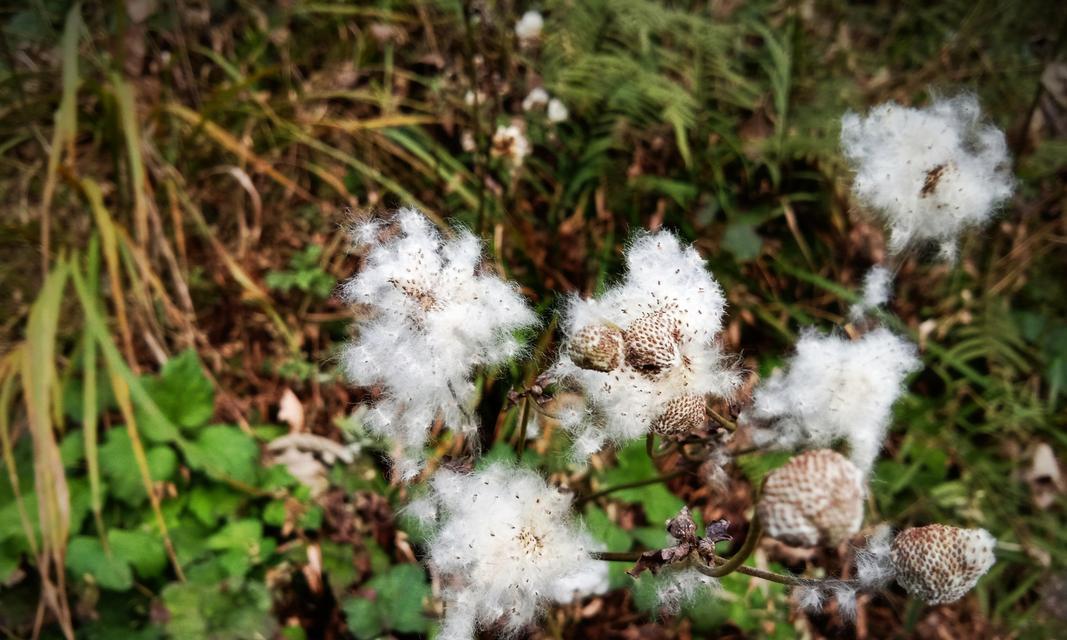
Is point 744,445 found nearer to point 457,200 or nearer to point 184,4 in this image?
point 457,200

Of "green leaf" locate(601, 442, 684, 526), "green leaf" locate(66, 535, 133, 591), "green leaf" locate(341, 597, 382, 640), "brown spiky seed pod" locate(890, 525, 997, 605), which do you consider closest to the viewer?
"brown spiky seed pod" locate(890, 525, 997, 605)

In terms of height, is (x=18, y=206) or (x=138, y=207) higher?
(x=138, y=207)

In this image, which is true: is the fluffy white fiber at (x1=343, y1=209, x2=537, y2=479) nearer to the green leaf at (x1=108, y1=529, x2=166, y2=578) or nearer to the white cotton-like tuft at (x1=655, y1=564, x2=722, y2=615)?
the white cotton-like tuft at (x1=655, y1=564, x2=722, y2=615)

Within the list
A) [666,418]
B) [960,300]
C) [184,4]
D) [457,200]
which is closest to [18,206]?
[184,4]

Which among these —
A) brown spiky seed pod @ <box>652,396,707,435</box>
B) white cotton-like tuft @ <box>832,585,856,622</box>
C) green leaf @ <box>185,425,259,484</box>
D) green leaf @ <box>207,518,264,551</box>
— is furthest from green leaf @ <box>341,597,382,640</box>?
white cotton-like tuft @ <box>832,585,856,622</box>

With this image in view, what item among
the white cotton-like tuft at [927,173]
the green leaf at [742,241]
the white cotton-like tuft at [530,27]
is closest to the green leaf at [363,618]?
the white cotton-like tuft at [927,173]

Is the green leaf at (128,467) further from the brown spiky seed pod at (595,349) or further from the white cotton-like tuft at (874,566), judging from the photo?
the white cotton-like tuft at (874,566)
